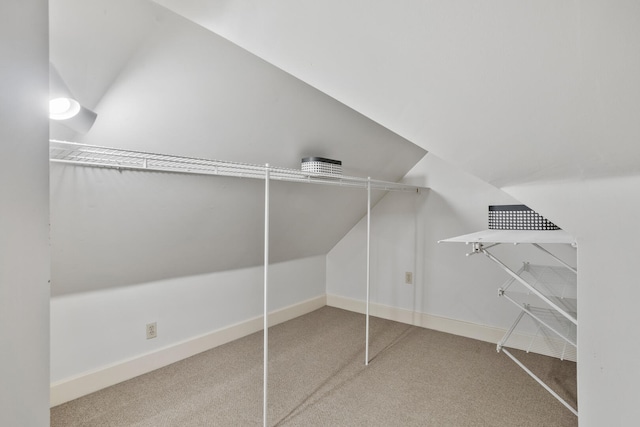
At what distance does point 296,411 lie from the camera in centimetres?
196

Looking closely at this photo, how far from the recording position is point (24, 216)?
530mm

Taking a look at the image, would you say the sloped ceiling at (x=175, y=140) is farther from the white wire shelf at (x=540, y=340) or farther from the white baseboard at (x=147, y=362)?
the white wire shelf at (x=540, y=340)

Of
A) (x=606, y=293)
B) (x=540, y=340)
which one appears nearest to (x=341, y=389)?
(x=606, y=293)

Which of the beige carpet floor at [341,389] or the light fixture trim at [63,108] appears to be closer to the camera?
the light fixture trim at [63,108]

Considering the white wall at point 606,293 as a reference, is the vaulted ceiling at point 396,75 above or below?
above

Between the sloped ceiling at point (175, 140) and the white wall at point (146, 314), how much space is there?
0.36 feet

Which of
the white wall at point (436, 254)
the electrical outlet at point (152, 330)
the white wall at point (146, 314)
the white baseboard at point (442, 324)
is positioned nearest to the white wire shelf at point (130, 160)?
the white wall at point (146, 314)

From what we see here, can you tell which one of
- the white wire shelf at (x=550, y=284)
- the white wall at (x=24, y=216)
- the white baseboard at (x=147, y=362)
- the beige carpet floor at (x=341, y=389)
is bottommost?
the beige carpet floor at (x=341, y=389)

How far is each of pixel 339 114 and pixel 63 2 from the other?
4.78ft

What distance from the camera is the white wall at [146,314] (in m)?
2.05

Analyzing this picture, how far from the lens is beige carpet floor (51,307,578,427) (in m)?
1.89

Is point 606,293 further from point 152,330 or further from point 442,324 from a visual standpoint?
point 152,330

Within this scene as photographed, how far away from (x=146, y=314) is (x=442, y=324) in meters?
2.50

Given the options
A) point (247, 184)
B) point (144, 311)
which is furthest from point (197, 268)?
point (247, 184)
